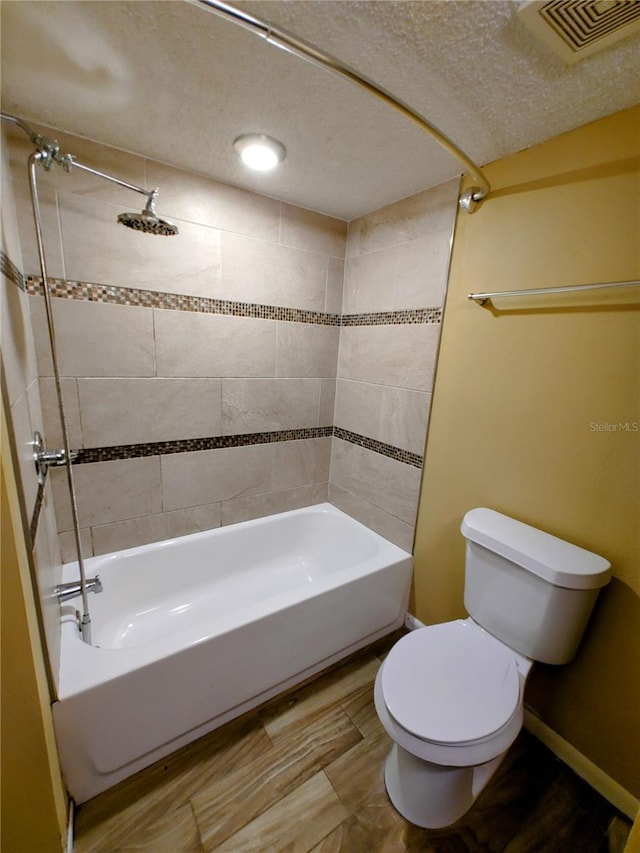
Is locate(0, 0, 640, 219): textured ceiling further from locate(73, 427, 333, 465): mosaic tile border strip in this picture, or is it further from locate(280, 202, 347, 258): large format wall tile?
locate(73, 427, 333, 465): mosaic tile border strip

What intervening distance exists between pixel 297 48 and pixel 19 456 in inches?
42.0

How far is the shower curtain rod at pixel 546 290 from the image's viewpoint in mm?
998

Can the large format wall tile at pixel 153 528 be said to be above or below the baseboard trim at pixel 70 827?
above

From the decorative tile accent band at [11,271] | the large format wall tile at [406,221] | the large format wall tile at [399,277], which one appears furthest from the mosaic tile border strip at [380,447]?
the decorative tile accent band at [11,271]

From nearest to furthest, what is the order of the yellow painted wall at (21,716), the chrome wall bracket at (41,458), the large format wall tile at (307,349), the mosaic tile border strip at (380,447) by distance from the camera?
the yellow painted wall at (21,716), the chrome wall bracket at (41,458), the mosaic tile border strip at (380,447), the large format wall tile at (307,349)

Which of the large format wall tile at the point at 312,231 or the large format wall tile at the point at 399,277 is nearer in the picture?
the large format wall tile at the point at 399,277

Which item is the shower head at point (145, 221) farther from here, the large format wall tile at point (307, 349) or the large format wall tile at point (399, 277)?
the large format wall tile at point (399, 277)

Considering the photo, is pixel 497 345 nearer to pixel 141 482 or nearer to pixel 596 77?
pixel 596 77

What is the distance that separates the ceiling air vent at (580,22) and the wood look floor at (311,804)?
2.17 meters

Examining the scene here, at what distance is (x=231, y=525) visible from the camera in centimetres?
196

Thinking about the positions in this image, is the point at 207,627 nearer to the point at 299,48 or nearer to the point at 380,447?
the point at 380,447

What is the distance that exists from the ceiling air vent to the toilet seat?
1700 millimetres

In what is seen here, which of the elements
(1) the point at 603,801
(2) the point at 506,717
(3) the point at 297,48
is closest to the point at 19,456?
(3) the point at 297,48

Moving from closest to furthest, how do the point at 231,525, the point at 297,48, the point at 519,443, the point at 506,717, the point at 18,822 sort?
the point at 297,48
the point at 18,822
the point at 506,717
the point at 519,443
the point at 231,525
